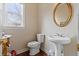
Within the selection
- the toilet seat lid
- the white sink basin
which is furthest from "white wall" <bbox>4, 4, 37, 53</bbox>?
the white sink basin

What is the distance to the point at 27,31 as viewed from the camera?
199 cm

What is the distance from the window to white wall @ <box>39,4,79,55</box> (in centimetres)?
26

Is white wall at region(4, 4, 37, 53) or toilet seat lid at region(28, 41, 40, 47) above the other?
→ white wall at region(4, 4, 37, 53)

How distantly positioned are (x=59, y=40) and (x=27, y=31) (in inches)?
16.8

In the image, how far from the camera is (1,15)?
76.7 inches

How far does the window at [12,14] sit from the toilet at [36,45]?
26 cm

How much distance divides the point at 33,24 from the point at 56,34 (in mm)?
322

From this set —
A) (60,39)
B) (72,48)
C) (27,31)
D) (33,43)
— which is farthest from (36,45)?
(72,48)

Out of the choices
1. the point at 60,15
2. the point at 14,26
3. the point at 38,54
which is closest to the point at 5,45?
the point at 14,26

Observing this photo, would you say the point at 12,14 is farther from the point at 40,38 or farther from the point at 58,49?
the point at 58,49

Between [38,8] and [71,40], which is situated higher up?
→ [38,8]

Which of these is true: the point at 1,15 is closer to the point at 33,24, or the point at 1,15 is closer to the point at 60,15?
the point at 33,24

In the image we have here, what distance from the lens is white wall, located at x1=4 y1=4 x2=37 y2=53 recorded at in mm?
1978

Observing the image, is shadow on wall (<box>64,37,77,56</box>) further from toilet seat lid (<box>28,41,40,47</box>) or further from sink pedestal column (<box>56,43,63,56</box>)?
toilet seat lid (<box>28,41,40,47</box>)
